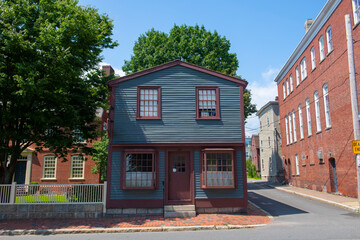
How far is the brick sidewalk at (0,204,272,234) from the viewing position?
1093cm

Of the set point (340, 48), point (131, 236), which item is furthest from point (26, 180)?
point (340, 48)

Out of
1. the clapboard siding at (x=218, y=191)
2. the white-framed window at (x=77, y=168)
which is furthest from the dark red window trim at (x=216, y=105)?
the white-framed window at (x=77, y=168)

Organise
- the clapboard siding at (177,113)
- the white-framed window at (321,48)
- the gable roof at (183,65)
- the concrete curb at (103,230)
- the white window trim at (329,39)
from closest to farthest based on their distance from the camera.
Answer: the concrete curb at (103,230) < the clapboard siding at (177,113) < the gable roof at (183,65) < the white window trim at (329,39) < the white-framed window at (321,48)

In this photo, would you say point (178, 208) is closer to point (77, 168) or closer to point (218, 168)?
point (218, 168)

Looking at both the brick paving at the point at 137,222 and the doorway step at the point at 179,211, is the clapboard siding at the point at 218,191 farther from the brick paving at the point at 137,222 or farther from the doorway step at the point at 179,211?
the brick paving at the point at 137,222

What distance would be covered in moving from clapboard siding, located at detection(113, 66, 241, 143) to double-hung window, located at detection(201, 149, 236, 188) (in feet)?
2.14

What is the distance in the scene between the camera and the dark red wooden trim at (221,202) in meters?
12.6

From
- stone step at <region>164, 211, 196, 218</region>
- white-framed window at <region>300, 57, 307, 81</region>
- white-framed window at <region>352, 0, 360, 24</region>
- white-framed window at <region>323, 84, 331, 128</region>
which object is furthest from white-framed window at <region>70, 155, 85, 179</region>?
white-framed window at <region>352, 0, 360, 24</region>

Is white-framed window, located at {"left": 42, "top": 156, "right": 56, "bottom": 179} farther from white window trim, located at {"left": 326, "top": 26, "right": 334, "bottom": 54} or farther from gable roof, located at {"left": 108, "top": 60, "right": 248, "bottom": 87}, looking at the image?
white window trim, located at {"left": 326, "top": 26, "right": 334, "bottom": 54}

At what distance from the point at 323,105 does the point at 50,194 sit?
18.3 m

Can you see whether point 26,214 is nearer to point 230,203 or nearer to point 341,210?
point 230,203

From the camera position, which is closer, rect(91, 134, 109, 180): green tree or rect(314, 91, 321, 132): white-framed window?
rect(91, 134, 109, 180): green tree

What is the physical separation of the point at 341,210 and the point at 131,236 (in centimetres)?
969

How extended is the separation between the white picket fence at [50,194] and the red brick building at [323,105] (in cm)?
1411
